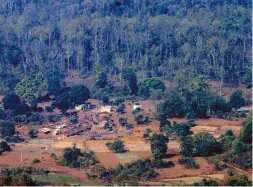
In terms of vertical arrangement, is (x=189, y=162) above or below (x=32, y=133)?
above

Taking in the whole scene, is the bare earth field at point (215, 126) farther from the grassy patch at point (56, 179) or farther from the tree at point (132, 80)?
the grassy patch at point (56, 179)

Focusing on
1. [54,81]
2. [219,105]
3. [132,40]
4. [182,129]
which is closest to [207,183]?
[182,129]

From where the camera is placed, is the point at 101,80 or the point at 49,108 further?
the point at 101,80

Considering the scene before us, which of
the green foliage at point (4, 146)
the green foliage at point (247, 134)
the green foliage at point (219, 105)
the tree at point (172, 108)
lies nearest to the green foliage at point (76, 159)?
the green foliage at point (4, 146)

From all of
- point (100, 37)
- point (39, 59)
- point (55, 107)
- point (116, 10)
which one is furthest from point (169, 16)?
point (55, 107)

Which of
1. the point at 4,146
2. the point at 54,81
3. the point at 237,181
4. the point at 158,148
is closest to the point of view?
the point at 237,181

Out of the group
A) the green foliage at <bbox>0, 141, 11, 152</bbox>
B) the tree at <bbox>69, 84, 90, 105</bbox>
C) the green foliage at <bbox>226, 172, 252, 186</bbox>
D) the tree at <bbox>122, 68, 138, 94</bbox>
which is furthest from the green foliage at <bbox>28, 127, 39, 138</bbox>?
the green foliage at <bbox>226, 172, 252, 186</bbox>

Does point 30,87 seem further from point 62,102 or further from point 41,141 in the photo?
point 41,141

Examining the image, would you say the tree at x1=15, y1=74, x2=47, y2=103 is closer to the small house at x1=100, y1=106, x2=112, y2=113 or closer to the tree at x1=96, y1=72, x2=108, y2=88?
the tree at x1=96, y1=72, x2=108, y2=88
